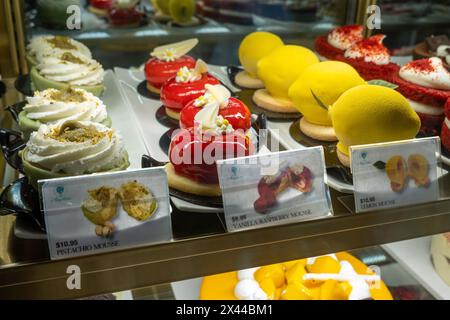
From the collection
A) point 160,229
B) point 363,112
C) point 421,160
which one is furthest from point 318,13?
point 160,229

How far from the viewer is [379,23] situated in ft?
6.26

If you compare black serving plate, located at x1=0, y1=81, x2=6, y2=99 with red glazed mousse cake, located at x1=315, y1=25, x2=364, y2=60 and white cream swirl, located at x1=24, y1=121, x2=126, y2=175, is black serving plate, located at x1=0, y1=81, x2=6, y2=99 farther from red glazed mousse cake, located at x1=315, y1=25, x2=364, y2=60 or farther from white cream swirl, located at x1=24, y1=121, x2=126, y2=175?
red glazed mousse cake, located at x1=315, y1=25, x2=364, y2=60

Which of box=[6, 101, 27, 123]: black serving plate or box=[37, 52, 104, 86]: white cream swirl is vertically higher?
box=[37, 52, 104, 86]: white cream swirl

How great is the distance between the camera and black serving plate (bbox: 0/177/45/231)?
2.92 feet

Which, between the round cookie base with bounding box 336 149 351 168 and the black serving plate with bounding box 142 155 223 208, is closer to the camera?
the black serving plate with bounding box 142 155 223 208

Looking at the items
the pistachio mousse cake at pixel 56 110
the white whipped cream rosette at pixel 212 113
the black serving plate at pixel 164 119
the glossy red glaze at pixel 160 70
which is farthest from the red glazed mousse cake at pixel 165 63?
the pistachio mousse cake at pixel 56 110

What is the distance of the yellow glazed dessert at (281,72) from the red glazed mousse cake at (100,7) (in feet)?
1.81

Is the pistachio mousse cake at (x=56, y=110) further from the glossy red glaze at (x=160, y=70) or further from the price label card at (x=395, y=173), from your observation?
the price label card at (x=395, y=173)

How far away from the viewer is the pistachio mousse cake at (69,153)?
3.04ft

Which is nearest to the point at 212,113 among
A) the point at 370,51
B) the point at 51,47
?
the point at 51,47

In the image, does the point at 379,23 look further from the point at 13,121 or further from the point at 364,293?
the point at 13,121

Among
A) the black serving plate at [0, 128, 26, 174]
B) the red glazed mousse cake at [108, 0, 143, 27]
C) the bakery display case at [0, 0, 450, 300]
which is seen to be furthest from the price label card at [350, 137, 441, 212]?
the red glazed mousse cake at [108, 0, 143, 27]

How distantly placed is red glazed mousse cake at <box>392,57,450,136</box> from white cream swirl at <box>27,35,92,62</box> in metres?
0.90
